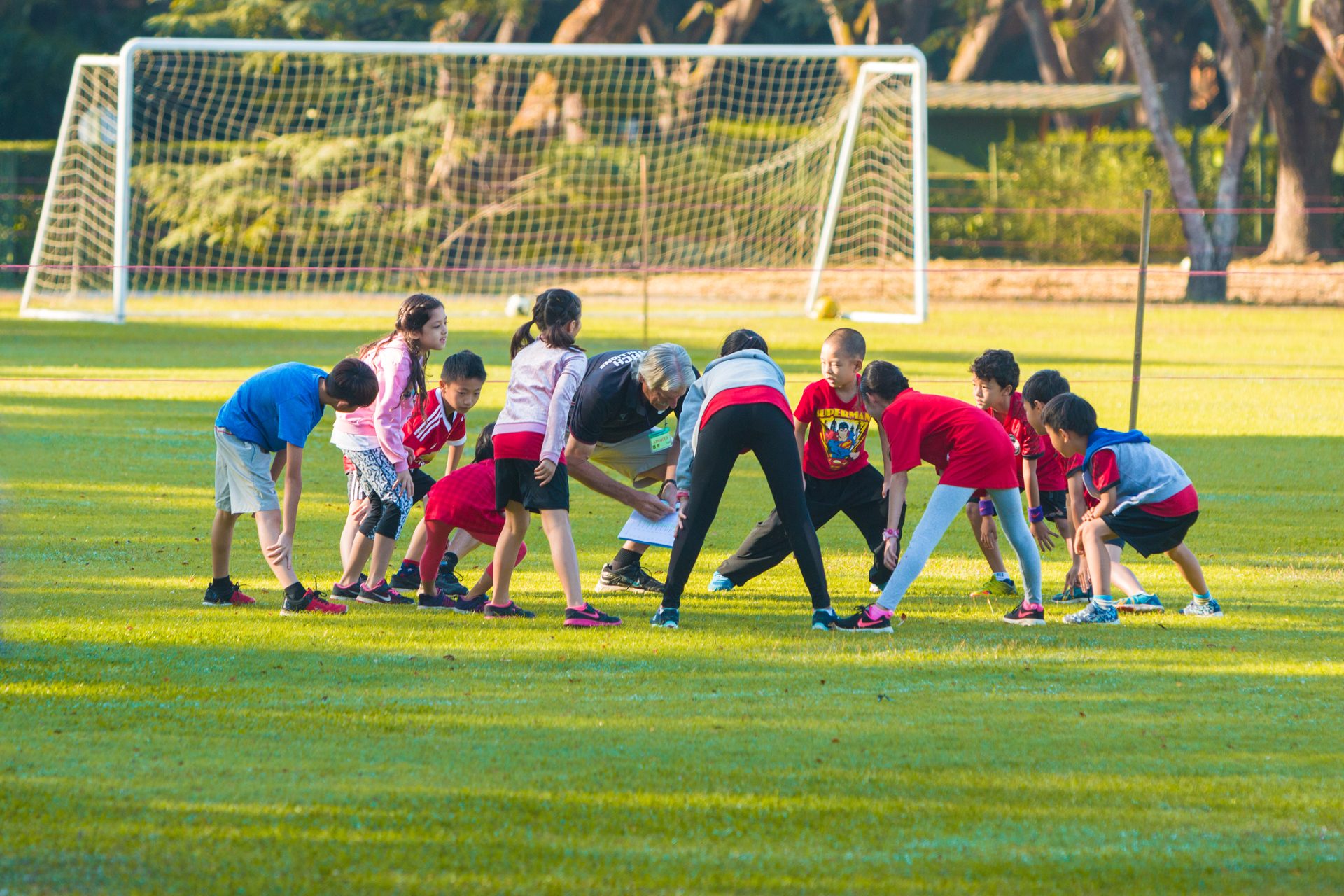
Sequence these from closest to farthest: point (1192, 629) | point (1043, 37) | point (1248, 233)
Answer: point (1192, 629) < point (1248, 233) < point (1043, 37)

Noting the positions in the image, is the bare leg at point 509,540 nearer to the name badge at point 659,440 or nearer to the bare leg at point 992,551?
the name badge at point 659,440

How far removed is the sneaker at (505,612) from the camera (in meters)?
6.82

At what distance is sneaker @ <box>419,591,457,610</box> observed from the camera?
23.0 feet

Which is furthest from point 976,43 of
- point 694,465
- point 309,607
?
point 309,607

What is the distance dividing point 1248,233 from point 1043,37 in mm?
8197

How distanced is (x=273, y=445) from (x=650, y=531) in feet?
5.86

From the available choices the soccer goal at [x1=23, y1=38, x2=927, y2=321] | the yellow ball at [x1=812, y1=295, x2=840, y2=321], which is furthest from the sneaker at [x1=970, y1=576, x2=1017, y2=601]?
the soccer goal at [x1=23, y1=38, x2=927, y2=321]

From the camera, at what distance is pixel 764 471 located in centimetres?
652

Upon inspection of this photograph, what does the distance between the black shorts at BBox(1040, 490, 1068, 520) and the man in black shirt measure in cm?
188

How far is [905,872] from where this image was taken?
Answer: 3.92 metres

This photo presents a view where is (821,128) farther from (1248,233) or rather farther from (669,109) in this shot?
(1248,233)

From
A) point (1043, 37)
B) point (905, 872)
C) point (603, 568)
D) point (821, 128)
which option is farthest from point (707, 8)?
point (905, 872)

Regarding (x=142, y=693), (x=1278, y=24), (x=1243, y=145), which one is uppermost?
(x=1278, y=24)

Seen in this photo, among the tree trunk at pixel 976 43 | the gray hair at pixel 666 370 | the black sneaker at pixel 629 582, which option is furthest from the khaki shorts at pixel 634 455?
the tree trunk at pixel 976 43
